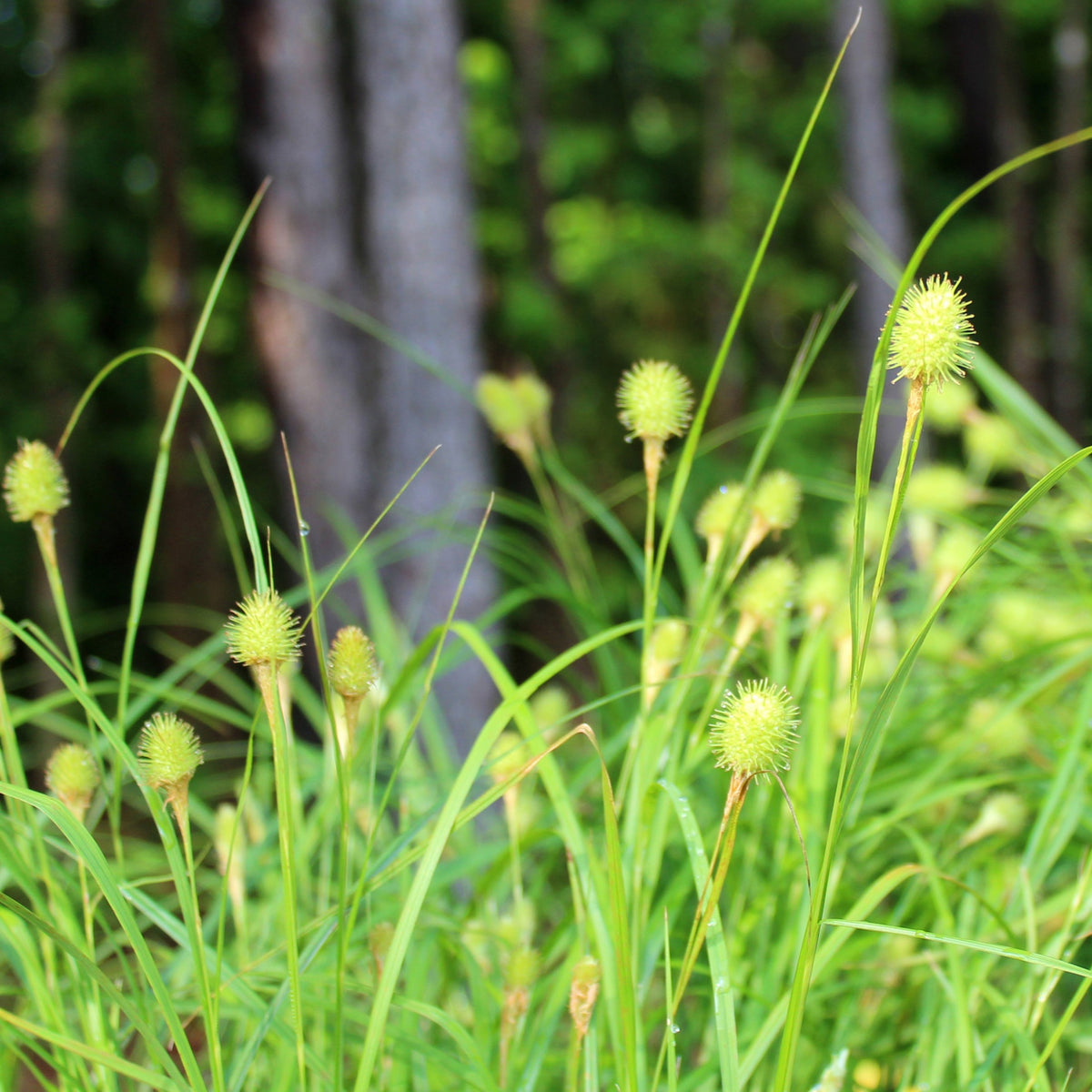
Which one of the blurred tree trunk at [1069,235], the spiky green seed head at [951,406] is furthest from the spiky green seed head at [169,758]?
the blurred tree trunk at [1069,235]

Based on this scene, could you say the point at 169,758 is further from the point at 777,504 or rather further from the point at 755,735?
the point at 777,504

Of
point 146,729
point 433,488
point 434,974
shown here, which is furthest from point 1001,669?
point 433,488

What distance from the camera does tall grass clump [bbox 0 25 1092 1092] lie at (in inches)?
21.4

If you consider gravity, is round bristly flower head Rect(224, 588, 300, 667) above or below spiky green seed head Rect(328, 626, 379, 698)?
above

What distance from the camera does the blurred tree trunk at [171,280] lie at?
7285 mm

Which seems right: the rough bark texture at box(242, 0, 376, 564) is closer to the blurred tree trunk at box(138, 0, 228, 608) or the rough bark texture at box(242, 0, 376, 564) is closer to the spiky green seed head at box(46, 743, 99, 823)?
the spiky green seed head at box(46, 743, 99, 823)

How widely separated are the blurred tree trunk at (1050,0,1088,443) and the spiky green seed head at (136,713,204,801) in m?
8.39

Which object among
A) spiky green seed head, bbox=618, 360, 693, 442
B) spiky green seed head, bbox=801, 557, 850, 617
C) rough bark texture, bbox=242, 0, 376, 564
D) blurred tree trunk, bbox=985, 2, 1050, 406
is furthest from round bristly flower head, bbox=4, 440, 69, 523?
blurred tree trunk, bbox=985, 2, 1050, 406

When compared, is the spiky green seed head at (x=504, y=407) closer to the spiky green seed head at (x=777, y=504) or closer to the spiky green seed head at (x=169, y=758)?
the spiky green seed head at (x=777, y=504)

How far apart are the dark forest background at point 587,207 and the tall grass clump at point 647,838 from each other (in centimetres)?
391

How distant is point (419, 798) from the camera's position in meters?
1.24

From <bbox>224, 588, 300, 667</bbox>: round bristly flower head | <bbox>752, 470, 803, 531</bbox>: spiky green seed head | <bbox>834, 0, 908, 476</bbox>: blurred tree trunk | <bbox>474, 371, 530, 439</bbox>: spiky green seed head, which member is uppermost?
<bbox>834, 0, 908, 476</bbox>: blurred tree trunk

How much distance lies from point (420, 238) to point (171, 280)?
166 inches

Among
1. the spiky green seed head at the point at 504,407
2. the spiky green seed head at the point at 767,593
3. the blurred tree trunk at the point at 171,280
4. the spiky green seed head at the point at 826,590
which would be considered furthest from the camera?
the blurred tree trunk at the point at 171,280
